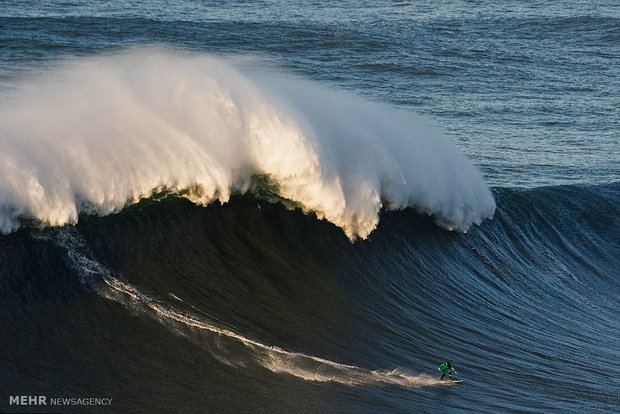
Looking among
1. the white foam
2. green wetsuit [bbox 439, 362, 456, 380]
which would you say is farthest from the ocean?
green wetsuit [bbox 439, 362, 456, 380]

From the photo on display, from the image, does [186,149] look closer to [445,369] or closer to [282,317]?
[282,317]

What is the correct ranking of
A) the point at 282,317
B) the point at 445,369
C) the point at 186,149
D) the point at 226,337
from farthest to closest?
the point at 186,149 → the point at 282,317 → the point at 445,369 → the point at 226,337

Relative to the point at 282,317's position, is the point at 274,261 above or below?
above

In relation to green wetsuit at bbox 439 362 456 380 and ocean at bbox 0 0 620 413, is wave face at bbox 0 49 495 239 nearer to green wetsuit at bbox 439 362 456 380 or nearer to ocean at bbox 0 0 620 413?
ocean at bbox 0 0 620 413

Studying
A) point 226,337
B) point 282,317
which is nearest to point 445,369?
point 282,317

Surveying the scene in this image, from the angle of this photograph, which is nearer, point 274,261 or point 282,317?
point 282,317

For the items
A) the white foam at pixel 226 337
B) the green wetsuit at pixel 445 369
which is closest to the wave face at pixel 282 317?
the white foam at pixel 226 337

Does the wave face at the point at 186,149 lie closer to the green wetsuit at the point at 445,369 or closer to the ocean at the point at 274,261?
the ocean at the point at 274,261
